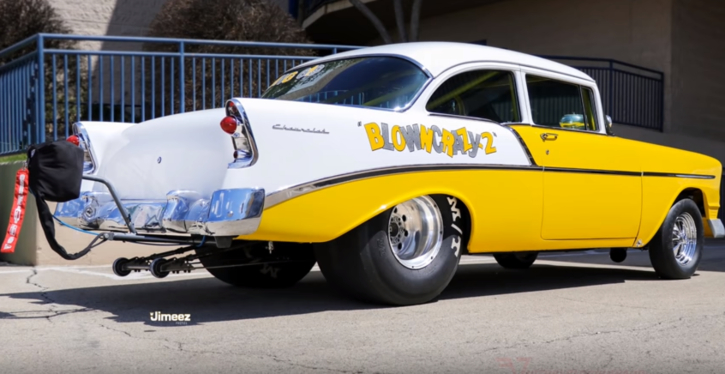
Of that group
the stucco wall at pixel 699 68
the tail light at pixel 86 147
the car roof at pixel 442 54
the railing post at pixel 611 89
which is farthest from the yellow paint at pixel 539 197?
the stucco wall at pixel 699 68

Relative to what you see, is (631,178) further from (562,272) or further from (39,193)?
(39,193)

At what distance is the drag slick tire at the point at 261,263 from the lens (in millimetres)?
5855

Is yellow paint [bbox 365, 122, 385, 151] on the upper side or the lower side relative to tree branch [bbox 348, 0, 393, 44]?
lower

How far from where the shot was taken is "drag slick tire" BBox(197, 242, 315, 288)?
→ 19.2ft

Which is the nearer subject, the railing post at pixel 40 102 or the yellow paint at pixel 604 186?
the yellow paint at pixel 604 186

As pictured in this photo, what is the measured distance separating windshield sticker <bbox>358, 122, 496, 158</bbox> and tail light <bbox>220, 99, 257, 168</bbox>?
733mm

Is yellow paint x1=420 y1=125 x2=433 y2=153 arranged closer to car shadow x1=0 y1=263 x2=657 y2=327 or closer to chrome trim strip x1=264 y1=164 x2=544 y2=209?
chrome trim strip x1=264 y1=164 x2=544 y2=209

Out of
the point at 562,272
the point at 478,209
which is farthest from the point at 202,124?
the point at 562,272

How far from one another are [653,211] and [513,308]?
211 centimetres

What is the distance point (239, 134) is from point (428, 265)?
1.57m

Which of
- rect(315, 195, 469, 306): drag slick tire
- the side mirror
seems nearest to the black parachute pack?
rect(315, 195, 469, 306): drag slick tire

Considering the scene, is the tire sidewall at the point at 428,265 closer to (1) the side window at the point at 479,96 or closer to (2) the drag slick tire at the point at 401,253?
(2) the drag slick tire at the point at 401,253

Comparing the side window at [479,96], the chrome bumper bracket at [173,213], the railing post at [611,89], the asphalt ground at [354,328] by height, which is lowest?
the asphalt ground at [354,328]

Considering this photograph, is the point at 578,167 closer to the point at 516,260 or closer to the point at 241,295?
the point at 516,260
